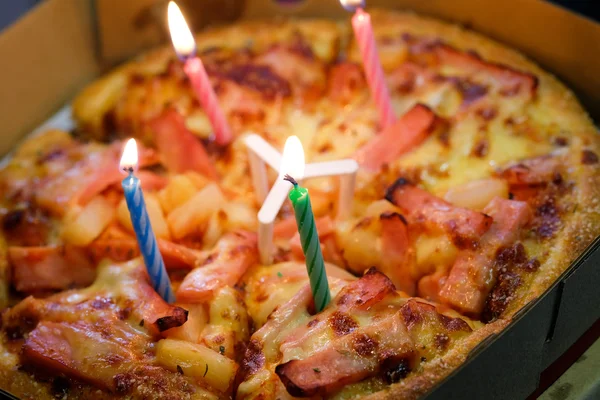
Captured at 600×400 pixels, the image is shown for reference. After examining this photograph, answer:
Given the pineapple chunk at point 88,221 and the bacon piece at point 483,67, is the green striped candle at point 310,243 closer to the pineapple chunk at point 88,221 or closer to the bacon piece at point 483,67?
the pineapple chunk at point 88,221

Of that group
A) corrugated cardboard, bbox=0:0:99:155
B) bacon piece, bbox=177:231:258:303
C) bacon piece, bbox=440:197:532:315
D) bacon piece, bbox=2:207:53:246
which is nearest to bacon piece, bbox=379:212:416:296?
bacon piece, bbox=440:197:532:315

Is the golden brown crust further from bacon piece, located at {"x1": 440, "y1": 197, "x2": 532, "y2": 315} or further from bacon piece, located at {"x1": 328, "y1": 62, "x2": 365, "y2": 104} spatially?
bacon piece, located at {"x1": 328, "y1": 62, "x2": 365, "y2": 104}

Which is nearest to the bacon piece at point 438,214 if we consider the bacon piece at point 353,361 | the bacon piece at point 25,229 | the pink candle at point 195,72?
the bacon piece at point 353,361

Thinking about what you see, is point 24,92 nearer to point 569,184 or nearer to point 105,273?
Result: point 105,273

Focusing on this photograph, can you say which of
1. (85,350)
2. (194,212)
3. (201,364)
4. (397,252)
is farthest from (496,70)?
(85,350)

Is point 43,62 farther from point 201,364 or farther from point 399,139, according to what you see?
point 201,364

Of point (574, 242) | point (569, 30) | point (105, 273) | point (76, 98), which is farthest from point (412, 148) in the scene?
point (76, 98)
